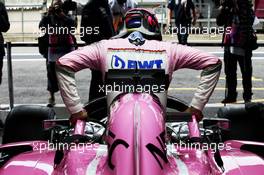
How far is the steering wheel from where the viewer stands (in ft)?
14.4

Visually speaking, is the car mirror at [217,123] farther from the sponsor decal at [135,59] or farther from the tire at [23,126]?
the tire at [23,126]

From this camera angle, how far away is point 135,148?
10.3ft

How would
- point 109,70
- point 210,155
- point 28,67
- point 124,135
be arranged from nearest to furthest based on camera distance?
point 124,135, point 210,155, point 109,70, point 28,67

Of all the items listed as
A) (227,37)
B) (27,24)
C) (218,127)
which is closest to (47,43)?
(227,37)

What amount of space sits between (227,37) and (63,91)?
503 centimetres

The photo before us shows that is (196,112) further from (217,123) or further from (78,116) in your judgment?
(78,116)

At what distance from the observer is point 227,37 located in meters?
8.82

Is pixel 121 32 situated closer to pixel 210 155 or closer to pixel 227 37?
pixel 210 155

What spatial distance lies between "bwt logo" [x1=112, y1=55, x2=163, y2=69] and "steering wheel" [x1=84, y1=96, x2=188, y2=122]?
0.36 meters

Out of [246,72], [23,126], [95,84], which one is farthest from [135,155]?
[246,72]

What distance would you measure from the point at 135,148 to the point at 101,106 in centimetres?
133

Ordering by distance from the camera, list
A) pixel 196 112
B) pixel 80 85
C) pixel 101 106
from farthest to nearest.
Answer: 1. pixel 80 85
2. pixel 101 106
3. pixel 196 112

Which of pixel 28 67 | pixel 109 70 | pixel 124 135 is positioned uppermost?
pixel 109 70

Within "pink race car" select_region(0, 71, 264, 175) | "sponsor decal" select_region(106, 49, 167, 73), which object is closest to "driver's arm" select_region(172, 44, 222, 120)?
"sponsor decal" select_region(106, 49, 167, 73)
